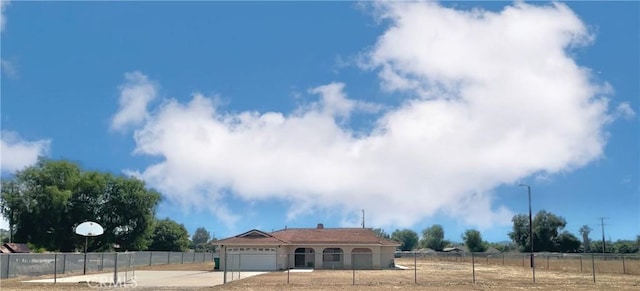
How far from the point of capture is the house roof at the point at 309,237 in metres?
55.0

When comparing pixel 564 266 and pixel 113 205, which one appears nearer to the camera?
pixel 564 266

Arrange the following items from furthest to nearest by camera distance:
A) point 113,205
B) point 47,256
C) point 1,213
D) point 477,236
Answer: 1. point 477,236
2. point 113,205
3. point 1,213
4. point 47,256

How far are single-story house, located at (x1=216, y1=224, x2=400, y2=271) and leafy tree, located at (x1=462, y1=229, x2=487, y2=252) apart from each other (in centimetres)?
8554

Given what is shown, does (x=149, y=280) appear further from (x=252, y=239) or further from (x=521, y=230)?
(x=521, y=230)

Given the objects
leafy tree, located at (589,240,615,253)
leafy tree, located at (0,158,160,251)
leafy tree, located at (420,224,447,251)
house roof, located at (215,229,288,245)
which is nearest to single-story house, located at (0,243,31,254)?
leafy tree, located at (0,158,160,251)

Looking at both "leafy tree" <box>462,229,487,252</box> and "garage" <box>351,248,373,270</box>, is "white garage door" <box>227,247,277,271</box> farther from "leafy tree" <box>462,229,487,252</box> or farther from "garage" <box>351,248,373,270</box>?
"leafy tree" <box>462,229,487,252</box>

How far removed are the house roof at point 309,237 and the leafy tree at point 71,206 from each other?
71.1 feet

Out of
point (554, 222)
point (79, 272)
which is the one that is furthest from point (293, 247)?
point (554, 222)

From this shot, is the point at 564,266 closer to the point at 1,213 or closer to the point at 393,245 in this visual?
the point at 393,245

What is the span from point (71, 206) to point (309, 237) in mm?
29797

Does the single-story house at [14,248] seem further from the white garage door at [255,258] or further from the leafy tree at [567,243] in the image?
the leafy tree at [567,243]

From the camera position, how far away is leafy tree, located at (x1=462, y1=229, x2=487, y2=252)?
143 metres

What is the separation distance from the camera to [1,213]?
7075 centimetres

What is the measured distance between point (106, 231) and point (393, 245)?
119 ft
